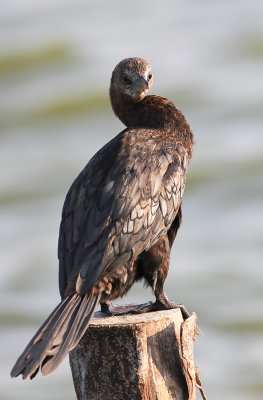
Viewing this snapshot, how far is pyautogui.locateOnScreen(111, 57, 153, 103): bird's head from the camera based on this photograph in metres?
5.69

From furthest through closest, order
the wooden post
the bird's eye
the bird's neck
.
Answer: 1. the bird's eye
2. the bird's neck
3. the wooden post

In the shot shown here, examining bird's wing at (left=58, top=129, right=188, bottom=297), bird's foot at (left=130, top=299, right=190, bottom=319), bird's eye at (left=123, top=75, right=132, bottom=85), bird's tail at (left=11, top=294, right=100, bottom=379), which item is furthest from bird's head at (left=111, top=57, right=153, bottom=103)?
bird's tail at (left=11, top=294, right=100, bottom=379)

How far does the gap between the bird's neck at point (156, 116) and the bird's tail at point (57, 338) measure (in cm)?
126

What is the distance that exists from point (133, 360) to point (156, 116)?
164 centimetres

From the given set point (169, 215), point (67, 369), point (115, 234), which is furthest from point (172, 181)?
point (67, 369)

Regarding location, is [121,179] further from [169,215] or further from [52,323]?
[52,323]

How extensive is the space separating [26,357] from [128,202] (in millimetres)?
980

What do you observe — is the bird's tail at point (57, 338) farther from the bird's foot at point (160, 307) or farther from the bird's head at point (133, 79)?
the bird's head at point (133, 79)

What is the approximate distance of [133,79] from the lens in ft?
18.7

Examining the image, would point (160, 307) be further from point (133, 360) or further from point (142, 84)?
point (142, 84)

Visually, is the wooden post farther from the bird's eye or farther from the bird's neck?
the bird's eye

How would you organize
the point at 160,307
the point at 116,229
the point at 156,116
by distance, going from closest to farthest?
the point at 116,229, the point at 160,307, the point at 156,116

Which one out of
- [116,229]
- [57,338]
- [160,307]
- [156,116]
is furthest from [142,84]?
[57,338]

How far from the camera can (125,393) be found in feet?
14.8
